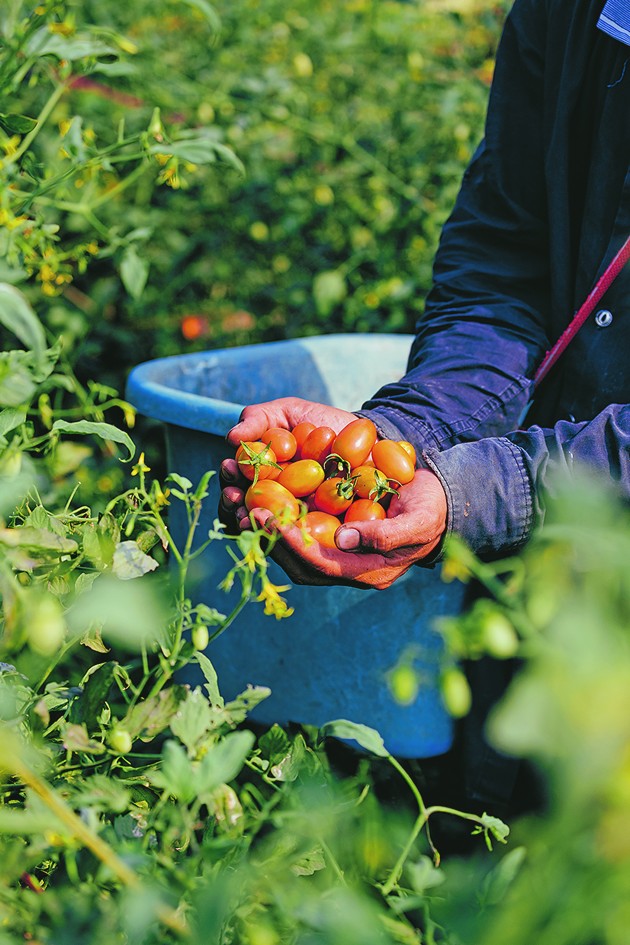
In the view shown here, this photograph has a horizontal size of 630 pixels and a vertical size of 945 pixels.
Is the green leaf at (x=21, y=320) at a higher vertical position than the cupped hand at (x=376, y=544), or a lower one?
higher

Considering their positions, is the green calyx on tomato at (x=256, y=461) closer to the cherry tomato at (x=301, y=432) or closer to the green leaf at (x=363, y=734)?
the cherry tomato at (x=301, y=432)

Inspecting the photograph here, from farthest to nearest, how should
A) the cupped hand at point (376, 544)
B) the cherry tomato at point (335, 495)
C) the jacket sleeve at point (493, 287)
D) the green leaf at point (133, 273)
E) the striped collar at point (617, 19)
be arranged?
the green leaf at point (133, 273)
the jacket sleeve at point (493, 287)
the striped collar at point (617, 19)
the cherry tomato at point (335, 495)
the cupped hand at point (376, 544)

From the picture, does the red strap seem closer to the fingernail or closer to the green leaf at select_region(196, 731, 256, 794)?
the fingernail

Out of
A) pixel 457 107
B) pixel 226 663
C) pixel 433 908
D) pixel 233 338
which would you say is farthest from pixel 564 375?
pixel 233 338

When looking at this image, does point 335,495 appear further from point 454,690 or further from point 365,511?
point 454,690

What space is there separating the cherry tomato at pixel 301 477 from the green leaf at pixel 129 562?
0.96 feet

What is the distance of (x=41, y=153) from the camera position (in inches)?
101

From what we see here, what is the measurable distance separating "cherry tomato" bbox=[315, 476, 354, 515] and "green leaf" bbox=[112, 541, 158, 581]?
309mm

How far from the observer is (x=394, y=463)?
1.17 metres

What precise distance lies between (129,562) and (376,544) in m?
0.27

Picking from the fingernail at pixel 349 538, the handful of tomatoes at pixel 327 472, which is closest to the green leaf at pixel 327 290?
the handful of tomatoes at pixel 327 472

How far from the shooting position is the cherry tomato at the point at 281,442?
1205 millimetres

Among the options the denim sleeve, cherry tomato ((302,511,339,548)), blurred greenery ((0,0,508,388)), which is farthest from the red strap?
blurred greenery ((0,0,508,388))

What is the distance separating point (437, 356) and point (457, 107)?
132cm
